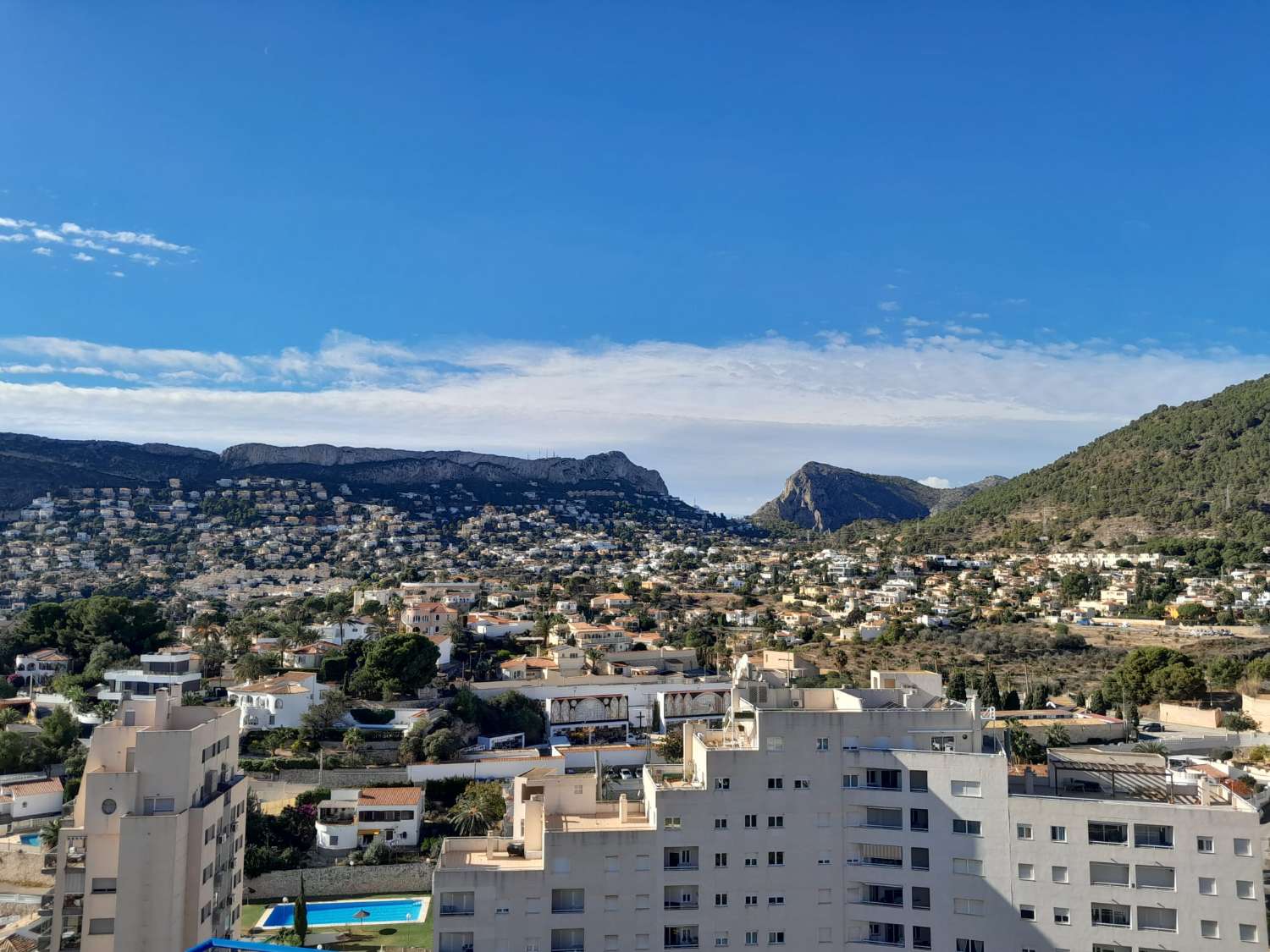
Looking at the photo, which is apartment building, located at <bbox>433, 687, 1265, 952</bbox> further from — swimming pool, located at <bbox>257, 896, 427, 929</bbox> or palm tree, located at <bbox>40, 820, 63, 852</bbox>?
palm tree, located at <bbox>40, 820, 63, 852</bbox>

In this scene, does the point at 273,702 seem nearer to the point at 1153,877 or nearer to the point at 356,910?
the point at 356,910

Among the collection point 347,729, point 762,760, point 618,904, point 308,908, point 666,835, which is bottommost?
point 308,908

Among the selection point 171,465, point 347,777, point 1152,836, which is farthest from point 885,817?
point 171,465

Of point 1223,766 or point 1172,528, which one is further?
point 1172,528

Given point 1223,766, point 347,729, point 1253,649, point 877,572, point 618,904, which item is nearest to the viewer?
point 618,904

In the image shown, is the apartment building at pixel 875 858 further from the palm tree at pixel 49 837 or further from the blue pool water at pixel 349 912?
the palm tree at pixel 49 837

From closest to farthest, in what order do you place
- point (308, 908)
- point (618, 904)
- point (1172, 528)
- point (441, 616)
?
point (618, 904) → point (308, 908) → point (441, 616) → point (1172, 528)

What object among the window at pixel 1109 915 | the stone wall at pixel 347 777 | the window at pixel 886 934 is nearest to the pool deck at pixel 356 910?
the stone wall at pixel 347 777

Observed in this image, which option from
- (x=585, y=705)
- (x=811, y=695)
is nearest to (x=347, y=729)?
(x=585, y=705)

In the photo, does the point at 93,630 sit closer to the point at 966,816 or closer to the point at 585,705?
the point at 585,705
